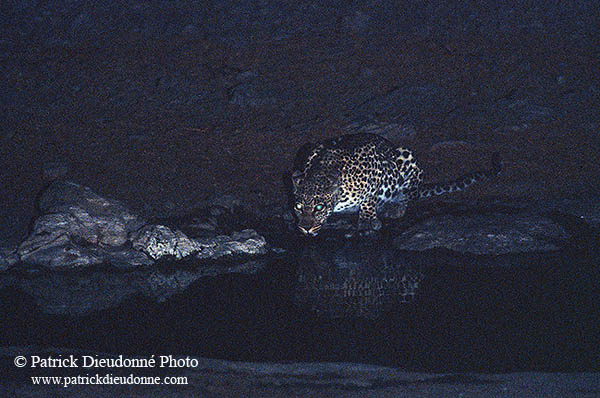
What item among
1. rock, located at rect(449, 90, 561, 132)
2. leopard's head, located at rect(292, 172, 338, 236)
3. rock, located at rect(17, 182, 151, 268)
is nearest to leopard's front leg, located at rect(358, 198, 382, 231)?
leopard's head, located at rect(292, 172, 338, 236)

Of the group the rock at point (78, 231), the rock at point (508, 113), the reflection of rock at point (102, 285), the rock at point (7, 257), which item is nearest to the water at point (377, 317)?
the reflection of rock at point (102, 285)

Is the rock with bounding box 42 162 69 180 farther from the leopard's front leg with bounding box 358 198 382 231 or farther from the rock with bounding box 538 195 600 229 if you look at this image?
the rock with bounding box 538 195 600 229

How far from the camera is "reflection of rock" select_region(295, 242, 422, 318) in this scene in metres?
9.66

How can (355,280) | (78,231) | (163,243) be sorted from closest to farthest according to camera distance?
(355,280)
(163,243)
(78,231)

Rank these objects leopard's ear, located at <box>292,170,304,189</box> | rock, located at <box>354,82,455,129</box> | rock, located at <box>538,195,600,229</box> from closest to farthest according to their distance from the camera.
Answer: leopard's ear, located at <box>292,170,304,189</box>
rock, located at <box>538,195,600,229</box>
rock, located at <box>354,82,455,129</box>

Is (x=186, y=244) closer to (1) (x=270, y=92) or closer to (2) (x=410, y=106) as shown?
(1) (x=270, y=92)

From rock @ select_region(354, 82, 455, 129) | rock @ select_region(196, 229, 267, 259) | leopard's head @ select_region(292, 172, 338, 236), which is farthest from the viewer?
rock @ select_region(354, 82, 455, 129)

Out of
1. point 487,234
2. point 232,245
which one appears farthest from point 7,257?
point 487,234

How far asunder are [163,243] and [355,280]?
2887 millimetres

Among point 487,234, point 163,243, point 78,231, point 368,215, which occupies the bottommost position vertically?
point 487,234

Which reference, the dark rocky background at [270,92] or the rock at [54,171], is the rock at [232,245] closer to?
the dark rocky background at [270,92]

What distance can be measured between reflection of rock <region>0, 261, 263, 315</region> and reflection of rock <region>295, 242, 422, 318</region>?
933mm

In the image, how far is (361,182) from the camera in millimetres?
12469

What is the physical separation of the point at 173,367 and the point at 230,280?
7.80 feet
